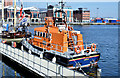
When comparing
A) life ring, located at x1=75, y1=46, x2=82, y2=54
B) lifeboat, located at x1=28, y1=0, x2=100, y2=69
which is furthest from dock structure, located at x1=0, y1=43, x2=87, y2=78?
life ring, located at x1=75, y1=46, x2=82, y2=54

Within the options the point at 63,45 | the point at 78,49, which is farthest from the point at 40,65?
the point at 78,49

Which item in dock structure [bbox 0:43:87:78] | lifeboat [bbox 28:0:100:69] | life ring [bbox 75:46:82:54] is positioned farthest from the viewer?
life ring [bbox 75:46:82:54]

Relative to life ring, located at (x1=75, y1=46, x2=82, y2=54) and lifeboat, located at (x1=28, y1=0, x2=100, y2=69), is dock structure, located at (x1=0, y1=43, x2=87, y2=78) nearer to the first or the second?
lifeboat, located at (x1=28, y1=0, x2=100, y2=69)

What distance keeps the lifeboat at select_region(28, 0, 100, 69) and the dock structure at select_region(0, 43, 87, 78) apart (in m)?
3.01

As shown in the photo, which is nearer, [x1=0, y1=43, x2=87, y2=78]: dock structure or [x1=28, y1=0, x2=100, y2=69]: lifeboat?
[x1=0, y1=43, x2=87, y2=78]: dock structure

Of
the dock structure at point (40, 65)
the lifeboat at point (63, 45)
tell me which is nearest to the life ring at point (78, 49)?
the lifeboat at point (63, 45)

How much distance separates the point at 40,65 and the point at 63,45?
7.48 metres

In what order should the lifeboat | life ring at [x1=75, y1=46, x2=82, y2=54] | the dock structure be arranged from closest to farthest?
the dock structure → the lifeboat → life ring at [x1=75, y1=46, x2=82, y2=54]

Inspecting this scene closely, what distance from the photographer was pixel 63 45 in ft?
98.2

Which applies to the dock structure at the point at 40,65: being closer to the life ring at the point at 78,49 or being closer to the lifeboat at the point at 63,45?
the lifeboat at the point at 63,45

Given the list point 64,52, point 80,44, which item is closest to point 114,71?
point 80,44

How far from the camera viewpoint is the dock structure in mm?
19494

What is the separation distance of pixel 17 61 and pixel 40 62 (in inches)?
278

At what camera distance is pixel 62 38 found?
29.9 metres
